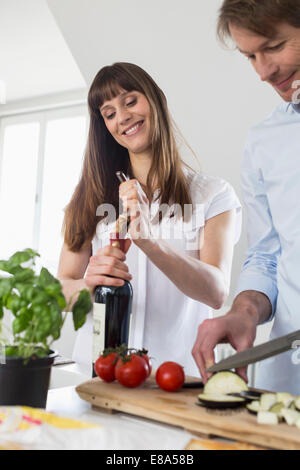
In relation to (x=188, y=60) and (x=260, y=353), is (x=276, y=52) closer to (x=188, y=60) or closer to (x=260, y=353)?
(x=260, y=353)

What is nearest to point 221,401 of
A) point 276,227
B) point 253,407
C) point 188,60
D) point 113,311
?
point 253,407

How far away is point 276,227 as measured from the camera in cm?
135

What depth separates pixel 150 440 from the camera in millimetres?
757

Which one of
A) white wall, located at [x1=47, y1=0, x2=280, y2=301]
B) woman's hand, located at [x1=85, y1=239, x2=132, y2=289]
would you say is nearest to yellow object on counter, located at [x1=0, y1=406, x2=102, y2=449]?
woman's hand, located at [x1=85, y1=239, x2=132, y2=289]

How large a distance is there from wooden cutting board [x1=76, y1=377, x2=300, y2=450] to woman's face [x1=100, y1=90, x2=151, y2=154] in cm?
86

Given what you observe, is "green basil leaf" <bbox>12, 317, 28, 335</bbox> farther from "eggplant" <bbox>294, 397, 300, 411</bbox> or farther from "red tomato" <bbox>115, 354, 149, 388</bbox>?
"eggplant" <bbox>294, 397, 300, 411</bbox>

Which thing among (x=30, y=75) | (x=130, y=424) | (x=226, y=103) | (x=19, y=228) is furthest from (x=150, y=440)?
(x=19, y=228)

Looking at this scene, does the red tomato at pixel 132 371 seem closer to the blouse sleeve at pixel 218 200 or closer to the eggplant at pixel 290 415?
the eggplant at pixel 290 415

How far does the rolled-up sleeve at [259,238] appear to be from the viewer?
1343 millimetres

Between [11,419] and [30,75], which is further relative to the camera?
[30,75]

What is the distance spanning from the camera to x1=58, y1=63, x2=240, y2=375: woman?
1.54m

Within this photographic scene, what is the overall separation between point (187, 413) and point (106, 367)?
0.25 metres

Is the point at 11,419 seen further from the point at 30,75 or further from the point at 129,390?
the point at 30,75

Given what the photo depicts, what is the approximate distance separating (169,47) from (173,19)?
137mm
